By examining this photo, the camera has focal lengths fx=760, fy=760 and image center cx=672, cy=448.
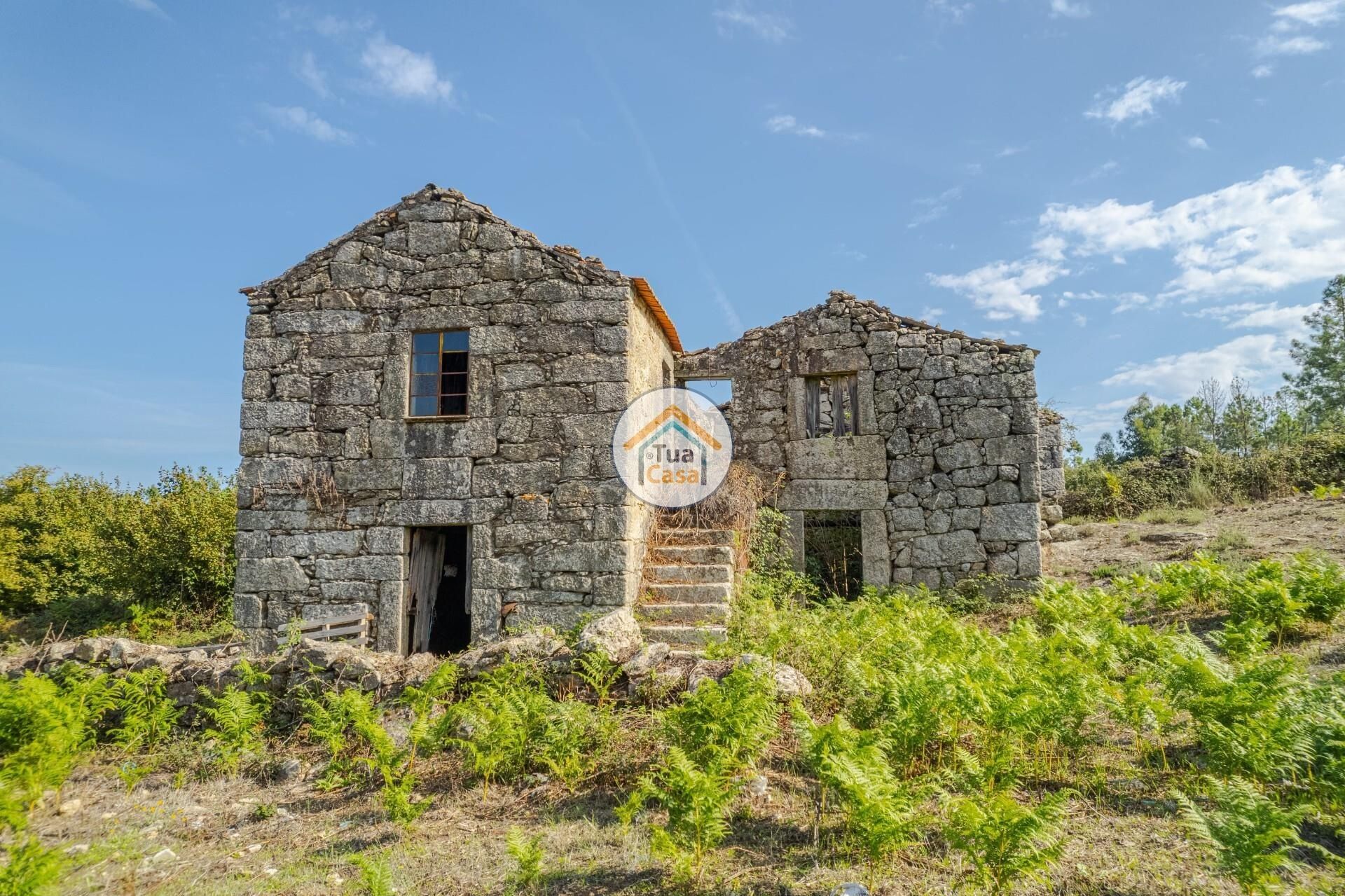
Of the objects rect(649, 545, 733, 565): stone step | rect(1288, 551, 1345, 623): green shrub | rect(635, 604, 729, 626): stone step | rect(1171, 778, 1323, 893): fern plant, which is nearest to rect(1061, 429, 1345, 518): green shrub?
rect(1288, 551, 1345, 623): green shrub

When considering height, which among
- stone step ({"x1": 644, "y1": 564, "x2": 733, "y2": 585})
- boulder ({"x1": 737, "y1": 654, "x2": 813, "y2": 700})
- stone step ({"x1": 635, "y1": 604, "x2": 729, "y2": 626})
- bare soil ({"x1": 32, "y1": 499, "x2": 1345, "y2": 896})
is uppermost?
stone step ({"x1": 644, "y1": 564, "x2": 733, "y2": 585})

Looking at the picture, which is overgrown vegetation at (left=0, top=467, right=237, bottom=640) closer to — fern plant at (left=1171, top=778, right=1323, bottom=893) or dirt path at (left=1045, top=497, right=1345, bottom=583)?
fern plant at (left=1171, top=778, right=1323, bottom=893)

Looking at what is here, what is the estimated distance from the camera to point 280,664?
20.3 feet

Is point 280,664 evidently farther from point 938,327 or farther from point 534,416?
point 938,327

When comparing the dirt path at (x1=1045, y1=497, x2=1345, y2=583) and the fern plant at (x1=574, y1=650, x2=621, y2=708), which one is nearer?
the fern plant at (x1=574, y1=650, x2=621, y2=708)

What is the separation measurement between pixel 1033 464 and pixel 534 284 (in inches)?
280

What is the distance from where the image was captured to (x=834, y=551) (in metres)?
11.5

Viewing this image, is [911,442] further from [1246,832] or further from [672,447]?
[1246,832]

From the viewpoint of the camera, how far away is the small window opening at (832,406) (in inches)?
444

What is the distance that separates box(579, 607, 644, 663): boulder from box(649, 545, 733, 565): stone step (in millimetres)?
2527

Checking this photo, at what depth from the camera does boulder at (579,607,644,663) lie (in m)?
5.94

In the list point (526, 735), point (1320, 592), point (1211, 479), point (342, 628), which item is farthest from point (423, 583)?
point (1211, 479)

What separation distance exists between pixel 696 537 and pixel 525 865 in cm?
649

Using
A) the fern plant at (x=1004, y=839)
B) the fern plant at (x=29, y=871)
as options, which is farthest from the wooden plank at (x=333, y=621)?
the fern plant at (x=1004, y=839)
